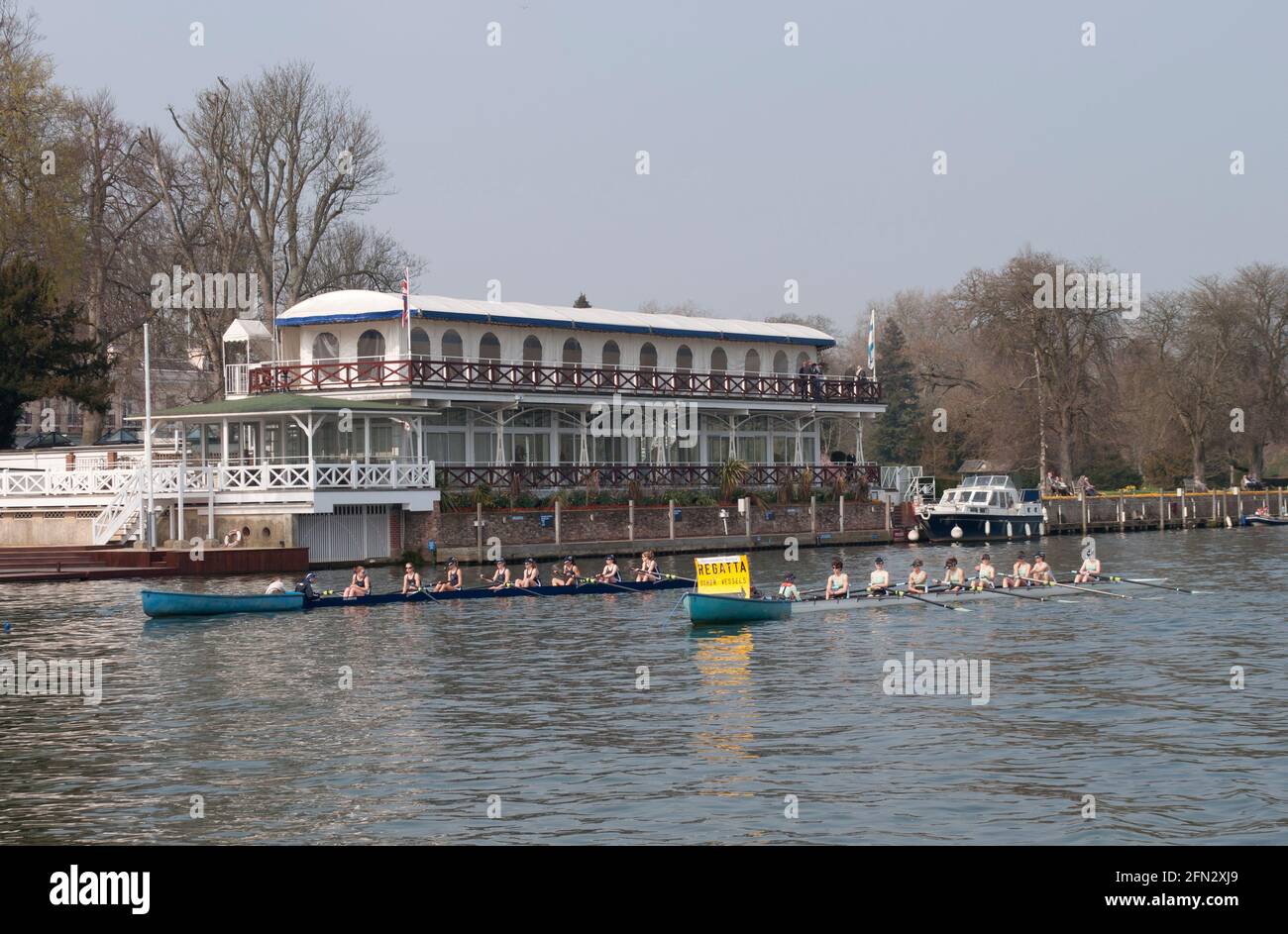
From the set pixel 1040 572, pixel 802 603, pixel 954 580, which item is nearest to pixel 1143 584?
pixel 1040 572

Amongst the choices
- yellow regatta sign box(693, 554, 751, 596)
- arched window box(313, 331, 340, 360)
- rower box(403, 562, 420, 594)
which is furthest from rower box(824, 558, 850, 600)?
arched window box(313, 331, 340, 360)

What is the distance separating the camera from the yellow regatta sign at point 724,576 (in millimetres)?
34656

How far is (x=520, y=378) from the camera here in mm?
61156

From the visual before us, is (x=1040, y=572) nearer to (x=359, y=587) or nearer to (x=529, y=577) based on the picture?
(x=529, y=577)

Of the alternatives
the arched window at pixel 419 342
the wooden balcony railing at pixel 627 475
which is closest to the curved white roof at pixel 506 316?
the arched window at pixel 419 342

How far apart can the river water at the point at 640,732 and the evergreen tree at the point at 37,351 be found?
2315 cm

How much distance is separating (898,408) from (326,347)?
178ft

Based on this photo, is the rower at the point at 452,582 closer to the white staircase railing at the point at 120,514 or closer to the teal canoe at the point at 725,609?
the teal canoe at the point at 725,609

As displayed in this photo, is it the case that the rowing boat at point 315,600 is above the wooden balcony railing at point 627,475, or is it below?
below

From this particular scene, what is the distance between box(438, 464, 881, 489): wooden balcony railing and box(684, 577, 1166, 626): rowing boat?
74.0 feet

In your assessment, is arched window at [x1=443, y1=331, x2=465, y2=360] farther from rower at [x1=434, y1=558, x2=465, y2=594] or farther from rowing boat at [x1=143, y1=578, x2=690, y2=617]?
rower at [x1=434, y1=558, x2=465, y2=594]
